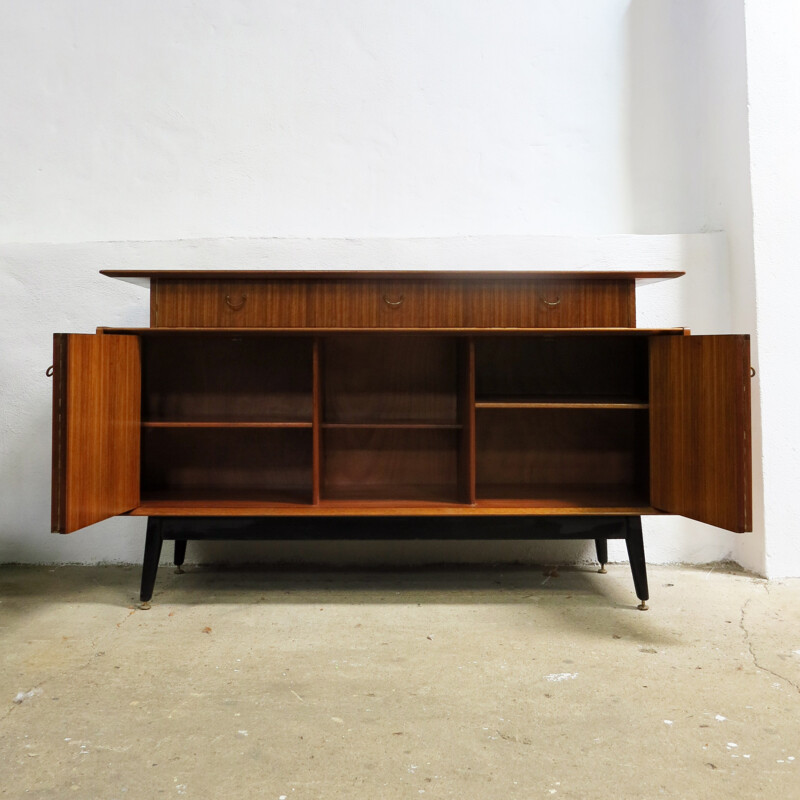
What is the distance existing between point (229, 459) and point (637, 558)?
61.4 inches

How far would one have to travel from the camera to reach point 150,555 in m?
2.16

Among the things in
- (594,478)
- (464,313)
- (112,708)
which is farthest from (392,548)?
(112,708)

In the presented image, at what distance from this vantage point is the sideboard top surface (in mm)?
2119

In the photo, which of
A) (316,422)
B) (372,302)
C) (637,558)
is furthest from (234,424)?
(637,558)

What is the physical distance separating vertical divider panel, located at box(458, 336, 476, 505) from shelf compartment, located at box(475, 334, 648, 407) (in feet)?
0.69

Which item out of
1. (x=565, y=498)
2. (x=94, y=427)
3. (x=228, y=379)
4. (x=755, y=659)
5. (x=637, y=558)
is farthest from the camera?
(x=228, y=379)

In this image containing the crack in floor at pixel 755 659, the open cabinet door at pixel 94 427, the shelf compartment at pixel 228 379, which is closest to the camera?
the crack in floor at pixel 755 659

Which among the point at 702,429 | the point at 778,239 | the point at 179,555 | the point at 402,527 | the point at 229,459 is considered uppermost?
the point at 778,239

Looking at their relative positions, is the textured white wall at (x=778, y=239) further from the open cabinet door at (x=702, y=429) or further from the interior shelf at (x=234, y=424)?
the interior shelf at (x=234, y=424)

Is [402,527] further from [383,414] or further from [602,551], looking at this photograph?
[602,551]

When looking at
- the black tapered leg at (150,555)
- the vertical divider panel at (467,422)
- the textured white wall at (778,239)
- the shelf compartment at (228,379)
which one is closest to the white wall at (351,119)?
the textured white wall at (778,239)

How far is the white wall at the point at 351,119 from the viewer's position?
274 cm

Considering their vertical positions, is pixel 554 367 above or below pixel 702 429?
above

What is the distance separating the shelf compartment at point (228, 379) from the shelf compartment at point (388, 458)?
0.19 metres
